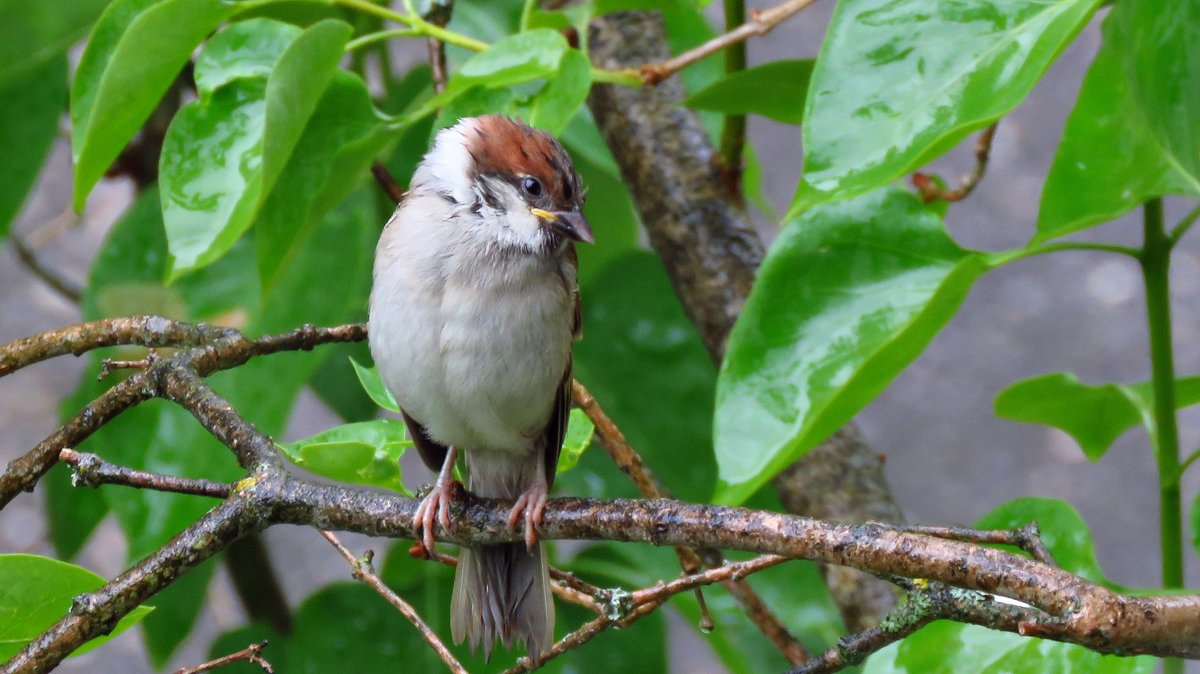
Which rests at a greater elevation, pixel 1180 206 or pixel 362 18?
pixel 362 18

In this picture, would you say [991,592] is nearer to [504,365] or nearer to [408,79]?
[504,365]

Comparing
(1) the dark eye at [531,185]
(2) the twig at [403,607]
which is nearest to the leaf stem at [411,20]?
(1) the dark eye at [531,185]

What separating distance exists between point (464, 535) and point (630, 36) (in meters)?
1.27

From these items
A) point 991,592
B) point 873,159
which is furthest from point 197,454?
point 991,592

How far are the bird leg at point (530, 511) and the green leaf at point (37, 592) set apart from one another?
45 centimetres

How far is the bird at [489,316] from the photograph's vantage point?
1.98 meters

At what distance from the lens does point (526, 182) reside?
206cm

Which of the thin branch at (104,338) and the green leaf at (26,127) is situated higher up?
the thin branch at (104,338)

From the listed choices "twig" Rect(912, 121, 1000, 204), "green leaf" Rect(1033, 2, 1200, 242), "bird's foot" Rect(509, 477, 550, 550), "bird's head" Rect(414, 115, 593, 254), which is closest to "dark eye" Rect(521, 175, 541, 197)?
"bird's head" Rect(414, 115, 593, 254)

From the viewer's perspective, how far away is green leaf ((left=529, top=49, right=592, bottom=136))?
1841 mm

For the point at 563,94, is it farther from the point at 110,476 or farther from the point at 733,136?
the point at 110,476

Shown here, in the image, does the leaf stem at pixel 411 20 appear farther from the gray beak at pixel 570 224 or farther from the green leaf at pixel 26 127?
the green leaf at pixel 26 127

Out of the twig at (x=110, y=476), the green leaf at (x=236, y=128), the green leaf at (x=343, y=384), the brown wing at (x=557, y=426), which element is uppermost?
the green leaf at (x=236, y=128)


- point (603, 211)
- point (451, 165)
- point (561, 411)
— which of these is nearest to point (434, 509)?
point (561, 411)
